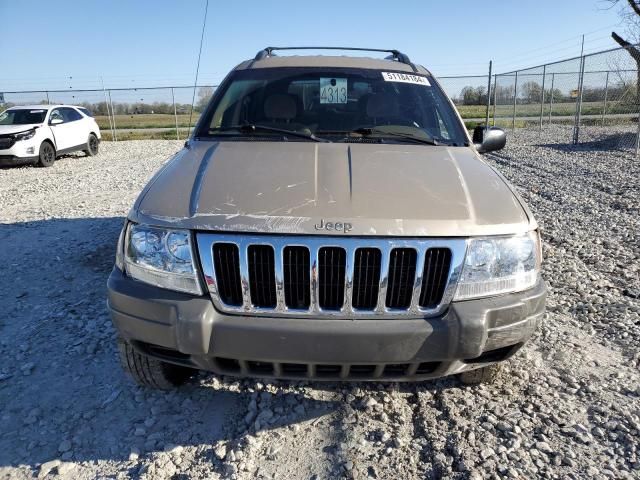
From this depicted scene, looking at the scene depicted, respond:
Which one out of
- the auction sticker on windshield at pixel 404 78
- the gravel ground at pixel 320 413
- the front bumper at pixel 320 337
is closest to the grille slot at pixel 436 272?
the front bumper at pixel 320 337

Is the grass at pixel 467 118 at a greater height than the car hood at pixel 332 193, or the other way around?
the car hood at pixel 332 193

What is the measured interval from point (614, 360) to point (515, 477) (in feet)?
4.60

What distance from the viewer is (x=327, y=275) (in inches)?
82.8

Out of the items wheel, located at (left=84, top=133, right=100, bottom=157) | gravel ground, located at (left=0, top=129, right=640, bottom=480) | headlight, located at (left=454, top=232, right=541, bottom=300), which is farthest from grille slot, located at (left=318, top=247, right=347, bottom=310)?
wheel, located at (left=84, top=133, right=100, bottom=157)

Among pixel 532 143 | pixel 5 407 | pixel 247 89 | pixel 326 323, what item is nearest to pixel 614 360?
pixel 326 323

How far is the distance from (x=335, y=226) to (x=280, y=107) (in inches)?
63.9

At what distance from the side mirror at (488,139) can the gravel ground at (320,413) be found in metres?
1.37

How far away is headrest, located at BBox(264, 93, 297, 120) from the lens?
11.0 feet

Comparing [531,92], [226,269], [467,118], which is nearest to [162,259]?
[226,269]

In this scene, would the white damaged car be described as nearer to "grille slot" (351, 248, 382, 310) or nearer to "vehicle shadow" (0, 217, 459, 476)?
"vehicle shadow" (0, 217, 459, 476)

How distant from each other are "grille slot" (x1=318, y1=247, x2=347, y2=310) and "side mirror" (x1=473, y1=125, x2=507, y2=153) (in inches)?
80.8

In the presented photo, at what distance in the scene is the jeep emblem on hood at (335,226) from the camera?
81.4 inches

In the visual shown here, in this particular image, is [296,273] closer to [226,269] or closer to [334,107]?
[226,269]

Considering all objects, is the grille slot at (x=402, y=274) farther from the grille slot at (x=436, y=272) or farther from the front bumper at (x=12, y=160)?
the front bumper at (x=12, y=160)
